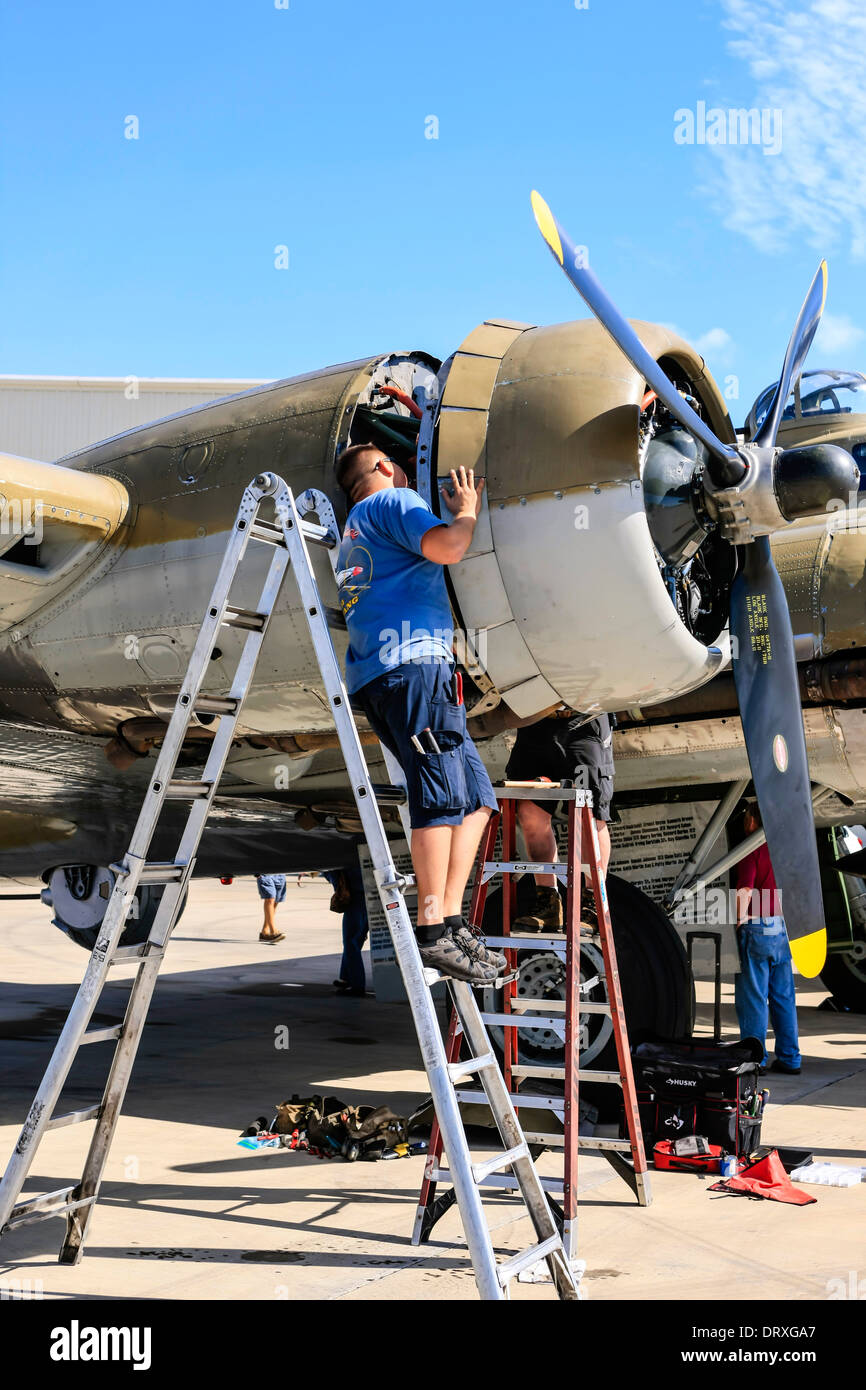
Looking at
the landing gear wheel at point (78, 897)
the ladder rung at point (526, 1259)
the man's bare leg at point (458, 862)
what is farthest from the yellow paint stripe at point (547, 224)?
the landing gear wheel at point (78, 897)

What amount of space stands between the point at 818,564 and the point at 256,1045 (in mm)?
5384

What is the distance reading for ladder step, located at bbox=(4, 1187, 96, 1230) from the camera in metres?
4.03

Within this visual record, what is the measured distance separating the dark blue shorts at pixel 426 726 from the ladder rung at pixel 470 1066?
72 cm

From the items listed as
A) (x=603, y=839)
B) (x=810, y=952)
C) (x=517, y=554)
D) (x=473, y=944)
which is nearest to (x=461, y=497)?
(x=517, y=554)

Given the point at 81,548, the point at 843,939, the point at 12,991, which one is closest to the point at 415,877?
the point at 81,548

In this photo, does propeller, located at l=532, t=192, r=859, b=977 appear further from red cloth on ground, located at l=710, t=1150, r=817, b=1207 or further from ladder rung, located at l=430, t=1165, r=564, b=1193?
ladder rung, located at l=430, t=1165, r=564, b=1193

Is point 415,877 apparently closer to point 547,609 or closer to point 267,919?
point 547,609

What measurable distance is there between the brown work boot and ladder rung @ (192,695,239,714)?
1.91m

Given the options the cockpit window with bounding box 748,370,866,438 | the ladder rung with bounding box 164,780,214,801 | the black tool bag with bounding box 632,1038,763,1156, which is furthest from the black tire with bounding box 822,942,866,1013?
the ladder rung with bounding box 164,780,214,801

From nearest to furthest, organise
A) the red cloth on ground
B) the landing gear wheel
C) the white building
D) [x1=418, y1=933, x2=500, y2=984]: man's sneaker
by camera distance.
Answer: [x1=418, y1=933, x2=500, y2=984]: man's sneaker → the red cloth on ground → the landing gear wheel → the white building

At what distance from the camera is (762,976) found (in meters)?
7.88

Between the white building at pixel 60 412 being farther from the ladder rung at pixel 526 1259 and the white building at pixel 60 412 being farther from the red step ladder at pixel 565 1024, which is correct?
the ladder rung at pixel 526 1259

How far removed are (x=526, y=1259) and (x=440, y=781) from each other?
1.40 m

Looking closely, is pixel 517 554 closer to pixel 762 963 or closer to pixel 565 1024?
pixel 565 1024
